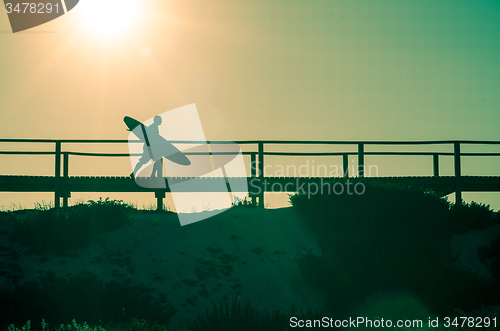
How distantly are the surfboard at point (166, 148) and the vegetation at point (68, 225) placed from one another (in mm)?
2190

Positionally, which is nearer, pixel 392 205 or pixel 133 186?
pixel 392 205

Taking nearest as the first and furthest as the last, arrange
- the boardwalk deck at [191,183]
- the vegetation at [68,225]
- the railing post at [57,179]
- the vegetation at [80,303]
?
the vegetation at [80,303] → the vegetation at [68,225] → the railing post at [57,179] → the boardwalk deck at [191,183]

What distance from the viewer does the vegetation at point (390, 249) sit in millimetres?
7645

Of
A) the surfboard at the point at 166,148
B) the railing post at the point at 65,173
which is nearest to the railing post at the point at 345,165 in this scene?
the surfboard at the point at 166,148

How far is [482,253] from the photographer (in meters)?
9.30

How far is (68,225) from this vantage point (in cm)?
926

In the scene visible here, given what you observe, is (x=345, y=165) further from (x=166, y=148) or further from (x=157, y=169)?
(x=157, y=169)

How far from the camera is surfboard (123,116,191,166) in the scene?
12.0 m

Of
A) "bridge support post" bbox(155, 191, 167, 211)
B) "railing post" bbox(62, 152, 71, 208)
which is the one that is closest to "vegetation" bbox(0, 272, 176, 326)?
"bridge support post" bbox(155, 191, 167, 211)

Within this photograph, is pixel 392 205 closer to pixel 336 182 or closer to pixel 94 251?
pixel 336 182

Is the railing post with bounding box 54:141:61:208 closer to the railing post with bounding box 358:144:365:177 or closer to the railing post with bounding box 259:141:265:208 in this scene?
the railing post with bounding box 259:141:265:208

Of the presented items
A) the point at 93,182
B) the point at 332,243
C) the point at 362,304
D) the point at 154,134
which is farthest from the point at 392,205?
the point at 93,182

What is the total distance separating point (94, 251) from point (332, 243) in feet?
14.7

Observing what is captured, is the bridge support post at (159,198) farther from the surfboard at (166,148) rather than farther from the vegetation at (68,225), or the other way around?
the vegetation at (68,225)
